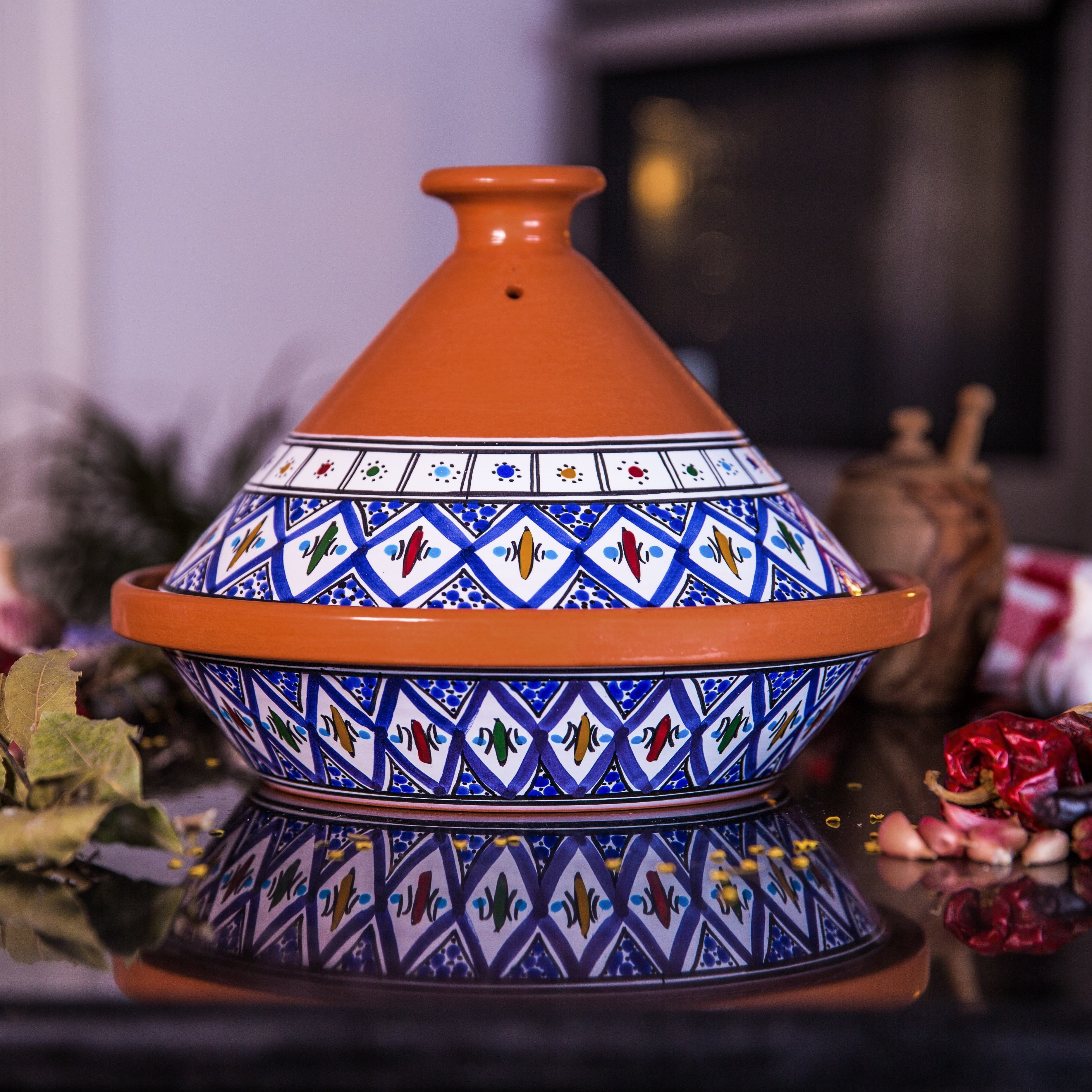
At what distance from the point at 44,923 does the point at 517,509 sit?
21 cm

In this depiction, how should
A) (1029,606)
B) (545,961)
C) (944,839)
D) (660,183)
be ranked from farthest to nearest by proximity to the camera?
(660,183)
(1029,606)
(944,839)
(545,961)

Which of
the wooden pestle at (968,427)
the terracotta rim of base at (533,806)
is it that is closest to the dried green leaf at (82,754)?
the terracotta rim of base at (533,806)

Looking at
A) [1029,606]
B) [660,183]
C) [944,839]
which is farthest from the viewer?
[660,183]

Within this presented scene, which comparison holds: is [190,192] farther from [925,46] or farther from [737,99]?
[925,46]

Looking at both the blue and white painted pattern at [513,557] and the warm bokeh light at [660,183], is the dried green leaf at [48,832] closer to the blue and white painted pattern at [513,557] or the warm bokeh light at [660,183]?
the blue and white painted pattern at [513,557]

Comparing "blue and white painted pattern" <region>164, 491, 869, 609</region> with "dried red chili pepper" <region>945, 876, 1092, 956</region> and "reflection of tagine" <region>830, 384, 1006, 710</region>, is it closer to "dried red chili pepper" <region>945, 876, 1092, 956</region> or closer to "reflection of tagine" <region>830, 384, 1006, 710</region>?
"dried red chili pepper" <region>945, 876, 1092, 956</region>

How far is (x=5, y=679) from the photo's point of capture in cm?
51

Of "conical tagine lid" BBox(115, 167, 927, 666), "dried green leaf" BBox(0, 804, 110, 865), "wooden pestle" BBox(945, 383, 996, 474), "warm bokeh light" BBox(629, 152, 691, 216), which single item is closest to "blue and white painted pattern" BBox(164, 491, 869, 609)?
"conical tagine lid" BBox(115, 167, 927, 666)

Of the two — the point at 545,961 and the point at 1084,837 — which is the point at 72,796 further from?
the point at 1084,837

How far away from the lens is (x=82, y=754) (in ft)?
1.54

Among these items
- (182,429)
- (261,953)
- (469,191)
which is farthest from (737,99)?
(261,953)

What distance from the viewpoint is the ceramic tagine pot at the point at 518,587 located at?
491 millimetres

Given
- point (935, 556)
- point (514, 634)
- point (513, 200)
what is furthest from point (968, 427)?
point (514, 634)

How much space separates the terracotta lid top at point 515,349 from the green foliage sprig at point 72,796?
0.16 meters
